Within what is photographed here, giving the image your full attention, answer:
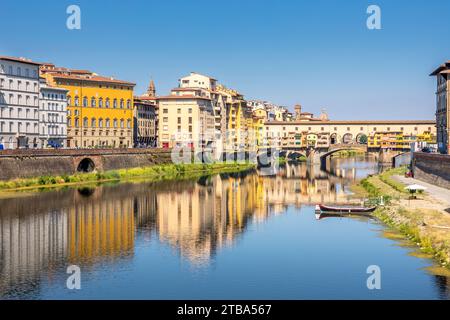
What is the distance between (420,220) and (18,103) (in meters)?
59.0

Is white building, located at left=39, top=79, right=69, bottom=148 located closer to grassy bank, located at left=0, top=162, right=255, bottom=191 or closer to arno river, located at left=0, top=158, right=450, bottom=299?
grassy bank, located at left=0, top=162, right=255, bottom=191

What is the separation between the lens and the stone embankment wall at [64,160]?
2899 inches

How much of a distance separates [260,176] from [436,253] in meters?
69.6

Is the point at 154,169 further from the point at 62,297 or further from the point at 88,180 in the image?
the point at 62,297

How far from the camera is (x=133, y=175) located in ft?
309

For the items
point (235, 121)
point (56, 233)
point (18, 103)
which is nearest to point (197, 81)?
point (235, 121)

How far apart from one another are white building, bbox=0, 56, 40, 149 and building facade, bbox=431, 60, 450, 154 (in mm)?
51646

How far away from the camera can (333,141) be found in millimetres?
165125

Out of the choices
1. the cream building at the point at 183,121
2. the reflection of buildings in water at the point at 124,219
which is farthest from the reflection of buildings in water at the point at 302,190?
the cream building at the point at 183,121

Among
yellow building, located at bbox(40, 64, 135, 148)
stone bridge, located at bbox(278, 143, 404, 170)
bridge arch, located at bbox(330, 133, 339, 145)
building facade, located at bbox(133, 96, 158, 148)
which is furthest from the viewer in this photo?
A: bridge arch, located at bbox(330, 133, 339, 145)

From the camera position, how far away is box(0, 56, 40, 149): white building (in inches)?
3340

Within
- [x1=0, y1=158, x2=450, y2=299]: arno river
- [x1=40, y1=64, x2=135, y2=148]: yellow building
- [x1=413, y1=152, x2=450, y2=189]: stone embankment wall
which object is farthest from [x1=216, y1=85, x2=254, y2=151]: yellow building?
[x1=0, y1=158, x2=450, y2=299]: arno river

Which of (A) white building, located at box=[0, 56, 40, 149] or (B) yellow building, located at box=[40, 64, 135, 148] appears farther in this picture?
(B) yellow building, located at box=[40, 64, 135, 148]

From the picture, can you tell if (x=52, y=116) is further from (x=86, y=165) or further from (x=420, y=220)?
(x=420, y=220)
